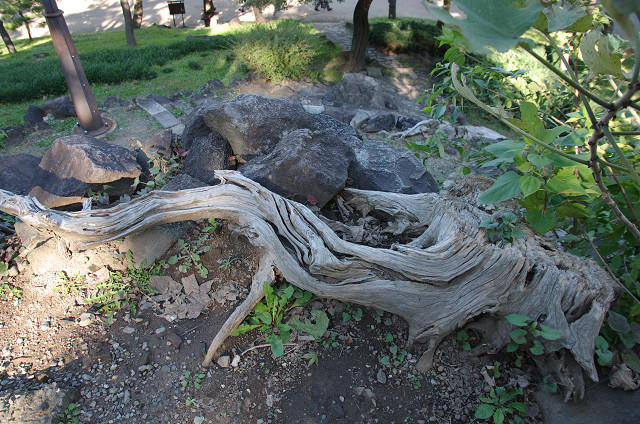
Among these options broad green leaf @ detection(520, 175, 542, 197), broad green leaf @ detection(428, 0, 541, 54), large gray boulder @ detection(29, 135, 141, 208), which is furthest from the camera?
large gray boulder @ detection(29, 135, 141, 208)

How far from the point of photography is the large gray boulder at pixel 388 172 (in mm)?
3730

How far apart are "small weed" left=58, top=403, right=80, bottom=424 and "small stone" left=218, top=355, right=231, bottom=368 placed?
0.80 metres

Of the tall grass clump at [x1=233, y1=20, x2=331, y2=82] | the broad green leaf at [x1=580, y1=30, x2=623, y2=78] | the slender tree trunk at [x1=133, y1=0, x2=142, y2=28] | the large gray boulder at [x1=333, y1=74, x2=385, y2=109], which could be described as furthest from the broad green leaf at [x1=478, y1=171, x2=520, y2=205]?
the slender tree trunk at [x1=133, y1=0, x2=142, y2=28]

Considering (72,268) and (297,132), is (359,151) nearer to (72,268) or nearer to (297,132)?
(297,132)

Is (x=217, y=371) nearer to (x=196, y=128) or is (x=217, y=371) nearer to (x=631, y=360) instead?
(x=631, y=360)

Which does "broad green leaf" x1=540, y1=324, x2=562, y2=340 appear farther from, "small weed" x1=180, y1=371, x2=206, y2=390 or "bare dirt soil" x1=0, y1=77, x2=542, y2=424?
"small weed" x1=180, y1=371, x2=206, y2=390

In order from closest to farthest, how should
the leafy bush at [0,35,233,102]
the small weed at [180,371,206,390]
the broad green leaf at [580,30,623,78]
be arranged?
the broad green leaf at [580,30,623,78] < the small weed at [180,371,206,390] < the leafy bush at [0,35,233,102]

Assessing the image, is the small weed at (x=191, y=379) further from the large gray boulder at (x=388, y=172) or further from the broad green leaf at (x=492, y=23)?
the broad green leaf at (x=492, y=23)

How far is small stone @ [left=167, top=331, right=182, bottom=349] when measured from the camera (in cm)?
263

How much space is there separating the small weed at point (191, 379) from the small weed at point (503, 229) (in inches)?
77.2

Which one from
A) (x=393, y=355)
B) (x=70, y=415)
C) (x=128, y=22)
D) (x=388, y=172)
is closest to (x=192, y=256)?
(x=70, y=415)

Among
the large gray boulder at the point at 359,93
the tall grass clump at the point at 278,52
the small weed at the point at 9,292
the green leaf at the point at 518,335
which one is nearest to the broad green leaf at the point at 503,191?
the green leaf at the point at 518,335

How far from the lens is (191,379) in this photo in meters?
2.46

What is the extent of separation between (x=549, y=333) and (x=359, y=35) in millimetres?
9390
